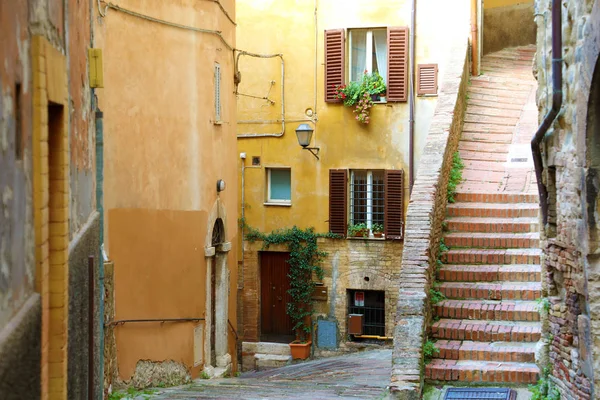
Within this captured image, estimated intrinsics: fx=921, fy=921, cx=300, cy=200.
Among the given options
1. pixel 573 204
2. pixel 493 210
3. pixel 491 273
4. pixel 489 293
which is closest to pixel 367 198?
pixel 493 210

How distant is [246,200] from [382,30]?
4.72m

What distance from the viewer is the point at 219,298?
49.1ft

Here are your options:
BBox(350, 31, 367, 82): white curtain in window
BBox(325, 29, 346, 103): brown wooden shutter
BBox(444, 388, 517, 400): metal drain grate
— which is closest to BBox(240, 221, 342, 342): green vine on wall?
BBox(325, 29, 346, 103): brown wooden shutter

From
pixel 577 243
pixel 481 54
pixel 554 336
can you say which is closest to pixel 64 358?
pixel 577 243

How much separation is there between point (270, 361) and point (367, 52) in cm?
681

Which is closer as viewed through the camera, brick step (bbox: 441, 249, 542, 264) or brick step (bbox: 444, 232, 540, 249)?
brick step (bbox: 441, 249, 542, 264)

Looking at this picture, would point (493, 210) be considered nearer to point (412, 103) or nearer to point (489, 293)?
point (489, 293)

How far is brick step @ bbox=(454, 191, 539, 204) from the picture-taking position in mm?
12008

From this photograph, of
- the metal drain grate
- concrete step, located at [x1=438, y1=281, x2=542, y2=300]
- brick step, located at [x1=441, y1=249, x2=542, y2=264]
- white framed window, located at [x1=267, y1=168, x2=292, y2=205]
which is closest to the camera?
the metal drain grate

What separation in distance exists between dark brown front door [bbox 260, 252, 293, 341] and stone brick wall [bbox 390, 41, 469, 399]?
6968 mm

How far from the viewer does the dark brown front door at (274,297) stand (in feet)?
65.6

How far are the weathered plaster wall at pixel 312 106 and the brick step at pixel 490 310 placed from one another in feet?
28.0

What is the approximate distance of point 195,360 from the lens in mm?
13664

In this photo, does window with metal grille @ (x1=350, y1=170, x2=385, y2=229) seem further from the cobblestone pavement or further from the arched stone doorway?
the arched stone doorway
